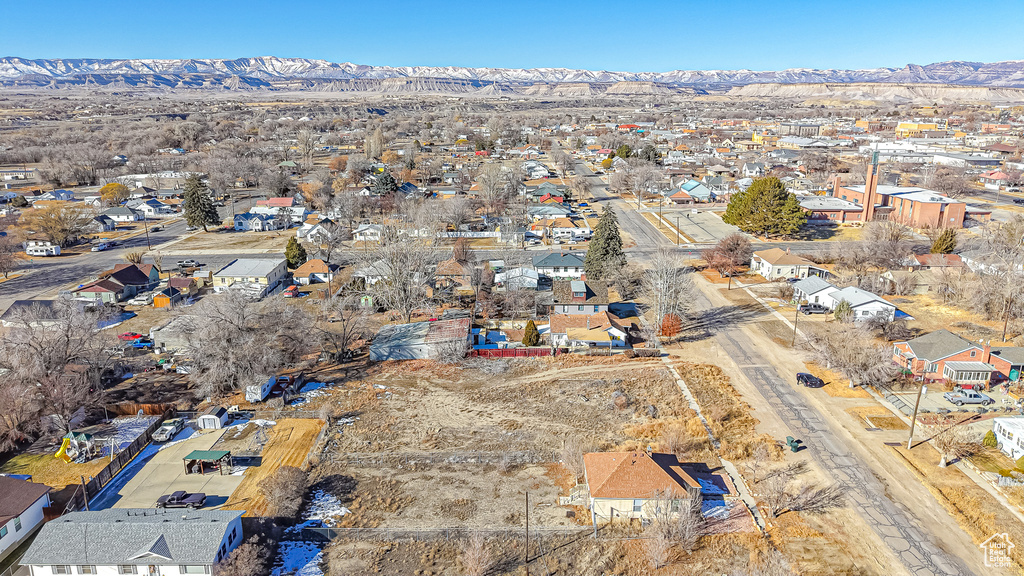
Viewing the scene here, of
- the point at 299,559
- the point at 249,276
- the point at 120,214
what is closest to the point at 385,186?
the point at 120,214

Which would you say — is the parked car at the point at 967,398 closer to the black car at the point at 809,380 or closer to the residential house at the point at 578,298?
the black car at the point at 809,380

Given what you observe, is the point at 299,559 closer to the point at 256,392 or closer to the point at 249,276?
the point at 256,392

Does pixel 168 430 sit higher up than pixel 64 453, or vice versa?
pixel 168 430

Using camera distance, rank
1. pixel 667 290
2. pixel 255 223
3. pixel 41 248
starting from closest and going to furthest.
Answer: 1. pixel 667 290
2. pixel 41 248
3. pixel 255 223

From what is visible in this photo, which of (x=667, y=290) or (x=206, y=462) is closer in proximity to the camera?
(x=206, y=462)

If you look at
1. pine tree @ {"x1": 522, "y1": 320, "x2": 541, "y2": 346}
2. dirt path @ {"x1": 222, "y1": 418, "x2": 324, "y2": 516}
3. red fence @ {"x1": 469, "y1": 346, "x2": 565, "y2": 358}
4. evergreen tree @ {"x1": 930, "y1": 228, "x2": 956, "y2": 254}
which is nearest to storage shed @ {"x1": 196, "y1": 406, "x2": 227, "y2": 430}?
dirt path @ {"x1": 222, "y1": 418, "x2": 324, "y2": 516}

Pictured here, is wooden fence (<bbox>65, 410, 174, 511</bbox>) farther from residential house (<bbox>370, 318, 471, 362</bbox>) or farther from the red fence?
the red fence

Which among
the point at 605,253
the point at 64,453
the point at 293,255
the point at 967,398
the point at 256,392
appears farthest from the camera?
the point at 293,255
